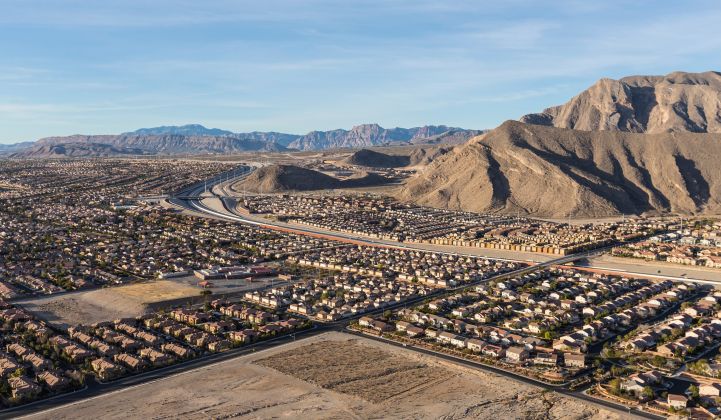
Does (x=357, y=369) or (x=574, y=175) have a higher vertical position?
(x=574, y=175)

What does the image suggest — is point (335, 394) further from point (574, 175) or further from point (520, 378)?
point (574, 175)

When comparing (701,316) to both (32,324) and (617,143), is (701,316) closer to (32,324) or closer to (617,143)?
(32,324)

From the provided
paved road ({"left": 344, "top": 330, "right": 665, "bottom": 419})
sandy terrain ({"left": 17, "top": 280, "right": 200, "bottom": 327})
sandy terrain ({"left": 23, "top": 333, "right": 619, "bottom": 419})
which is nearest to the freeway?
sandy terrain ({"left": 17, "top": 280, "right": 200, "bottom": 327})

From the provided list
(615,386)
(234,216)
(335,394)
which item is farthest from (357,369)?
(234,216)

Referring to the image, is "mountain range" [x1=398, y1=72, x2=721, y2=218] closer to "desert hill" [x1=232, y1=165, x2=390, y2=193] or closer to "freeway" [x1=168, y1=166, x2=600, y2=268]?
"desert hill" [x1=232, y1=165, x2=390, y2=193]

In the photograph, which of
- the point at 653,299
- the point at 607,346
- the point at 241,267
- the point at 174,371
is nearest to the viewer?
the point at 174,371

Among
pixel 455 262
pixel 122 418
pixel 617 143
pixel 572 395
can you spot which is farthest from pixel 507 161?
pixel 122 418
